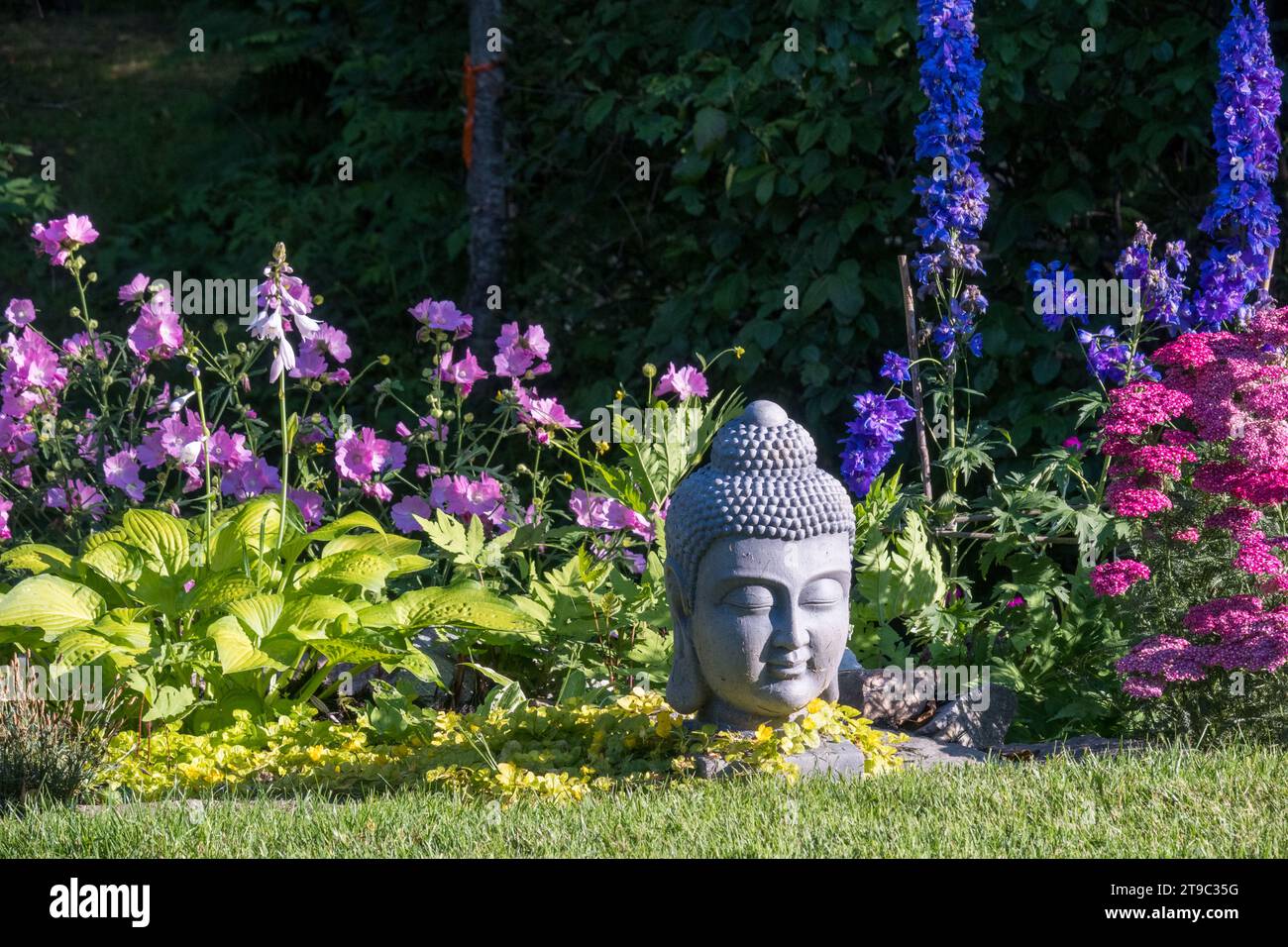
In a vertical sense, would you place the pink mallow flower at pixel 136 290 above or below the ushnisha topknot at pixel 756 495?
above

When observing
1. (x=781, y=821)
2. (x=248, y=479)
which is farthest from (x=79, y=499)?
(x=781, y=821)

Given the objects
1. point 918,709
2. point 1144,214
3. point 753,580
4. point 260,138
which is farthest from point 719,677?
point 260,138

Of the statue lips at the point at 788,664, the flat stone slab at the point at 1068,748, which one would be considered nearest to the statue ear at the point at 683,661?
the statue lips at the point at 788,664

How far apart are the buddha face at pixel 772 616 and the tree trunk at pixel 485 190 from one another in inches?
220

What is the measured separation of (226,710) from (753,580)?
190 cm

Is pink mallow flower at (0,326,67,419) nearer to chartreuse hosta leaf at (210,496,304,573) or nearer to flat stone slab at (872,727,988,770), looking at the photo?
chartreuse hosta leaf at (210,496,304,573)

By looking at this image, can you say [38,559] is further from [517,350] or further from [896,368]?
[896,368]

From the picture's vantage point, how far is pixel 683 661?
436cm

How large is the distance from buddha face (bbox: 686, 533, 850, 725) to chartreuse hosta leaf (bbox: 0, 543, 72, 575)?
237cm

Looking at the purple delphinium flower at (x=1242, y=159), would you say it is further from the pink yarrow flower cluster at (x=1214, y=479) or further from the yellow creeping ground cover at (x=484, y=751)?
the yellow creeping ground cover at (x=484, y=751)

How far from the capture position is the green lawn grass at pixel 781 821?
373 centimetres

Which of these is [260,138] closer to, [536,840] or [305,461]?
[305,461]

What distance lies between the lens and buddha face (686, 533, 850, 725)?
4.12 meters

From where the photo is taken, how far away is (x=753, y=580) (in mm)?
4125
